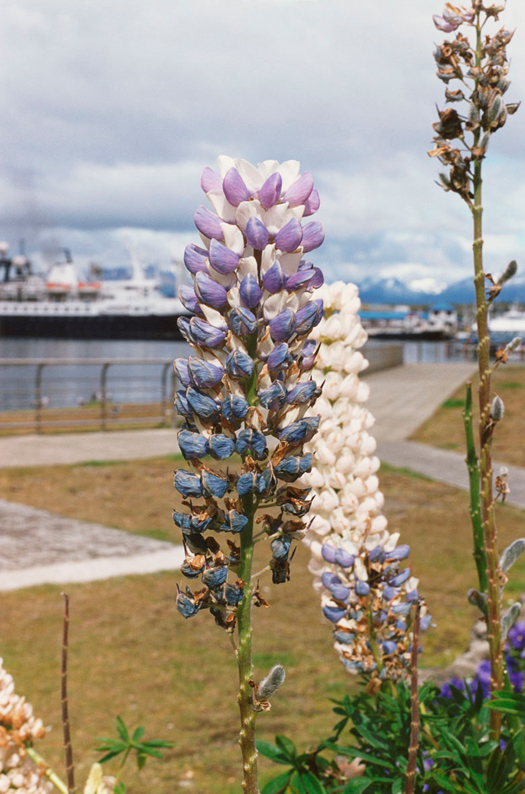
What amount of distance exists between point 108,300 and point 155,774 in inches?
4358

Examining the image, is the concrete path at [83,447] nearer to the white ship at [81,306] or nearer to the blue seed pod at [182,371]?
the blue seed pod at [182,371]

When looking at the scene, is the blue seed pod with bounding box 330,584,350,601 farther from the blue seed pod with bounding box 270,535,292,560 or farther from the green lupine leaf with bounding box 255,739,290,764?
the blue seed pod with bounding box 270,535,292,560

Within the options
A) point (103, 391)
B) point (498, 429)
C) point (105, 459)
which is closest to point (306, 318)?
point (105, 459)

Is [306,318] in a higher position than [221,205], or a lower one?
lower

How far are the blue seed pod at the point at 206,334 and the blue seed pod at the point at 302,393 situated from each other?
11 cm

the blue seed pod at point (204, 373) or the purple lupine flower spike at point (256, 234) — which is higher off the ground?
the purple lupine flower spike at point (256, 234)

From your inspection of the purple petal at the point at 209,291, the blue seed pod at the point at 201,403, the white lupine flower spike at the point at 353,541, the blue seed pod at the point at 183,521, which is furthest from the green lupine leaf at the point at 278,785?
the purple petal at the point at 209,291

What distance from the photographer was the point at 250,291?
921mm

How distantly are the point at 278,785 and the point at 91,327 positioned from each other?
368 feet

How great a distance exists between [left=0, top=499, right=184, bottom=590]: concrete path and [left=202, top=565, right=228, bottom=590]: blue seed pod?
5797 millimetres

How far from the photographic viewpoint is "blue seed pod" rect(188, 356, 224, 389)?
917 mm

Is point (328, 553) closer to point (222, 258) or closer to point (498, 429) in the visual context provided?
point (222, 258)

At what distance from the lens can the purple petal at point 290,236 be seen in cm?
94

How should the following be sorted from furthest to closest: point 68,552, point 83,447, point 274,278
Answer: point 83,447
point 68,552
point 274,278
